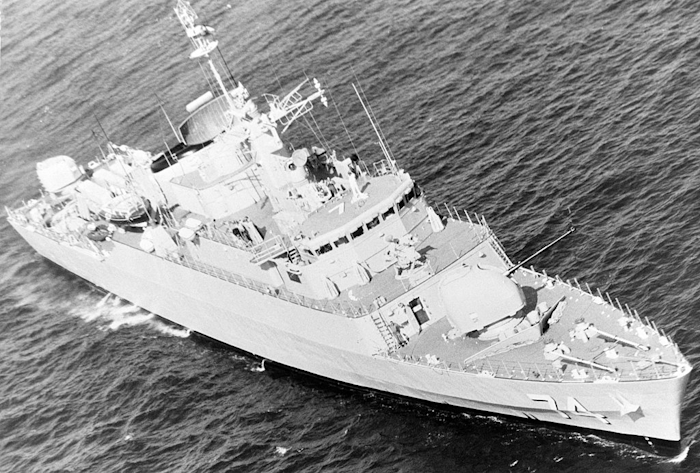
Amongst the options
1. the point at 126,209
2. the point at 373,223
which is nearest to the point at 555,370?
the point at 373,223

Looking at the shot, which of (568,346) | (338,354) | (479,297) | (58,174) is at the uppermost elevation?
(58,174)

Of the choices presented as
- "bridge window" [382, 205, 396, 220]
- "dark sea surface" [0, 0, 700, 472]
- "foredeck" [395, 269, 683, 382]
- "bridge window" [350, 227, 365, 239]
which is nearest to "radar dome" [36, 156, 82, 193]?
"dark sea surface" [0, 0, 700, 472]

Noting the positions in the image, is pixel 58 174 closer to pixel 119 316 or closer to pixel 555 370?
pixel 119 316

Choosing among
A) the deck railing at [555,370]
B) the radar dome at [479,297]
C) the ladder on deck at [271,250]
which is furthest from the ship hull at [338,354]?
the radar dome at [479,297]

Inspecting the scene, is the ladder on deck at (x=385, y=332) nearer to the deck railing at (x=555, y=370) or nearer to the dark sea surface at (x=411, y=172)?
the deck railing at (x=555, y=370)

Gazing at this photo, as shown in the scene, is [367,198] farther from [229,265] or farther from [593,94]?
[593,94]

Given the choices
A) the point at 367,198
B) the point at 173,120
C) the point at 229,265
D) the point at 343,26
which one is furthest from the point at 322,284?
the point at 343,26
